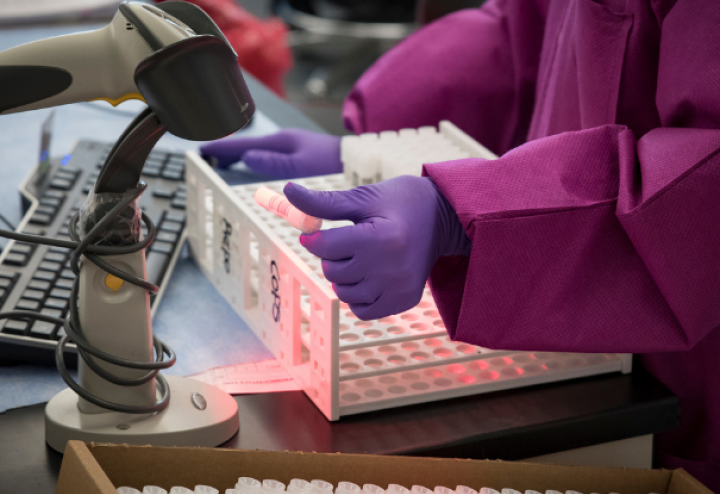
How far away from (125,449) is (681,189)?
1.66ft

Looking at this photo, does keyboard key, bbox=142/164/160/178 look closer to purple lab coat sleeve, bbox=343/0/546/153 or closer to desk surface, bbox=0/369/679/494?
purple lab coat sleeve, bbox=343/0/546/153

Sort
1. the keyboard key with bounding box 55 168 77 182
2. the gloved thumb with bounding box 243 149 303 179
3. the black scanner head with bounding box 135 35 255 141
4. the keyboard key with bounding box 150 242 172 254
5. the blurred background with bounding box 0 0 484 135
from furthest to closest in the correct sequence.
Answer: the blurred background with bounding box 0 0 484 135
the gloved thumb with bounding box 243 149 303 179
the keyboard key with bounding box 55 168 77 182
the keyboard key with bounding box 150 242 172 254
the black scanner head with bounding box 135 35 255 141

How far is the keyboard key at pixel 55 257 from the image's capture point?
878mm

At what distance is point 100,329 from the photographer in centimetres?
62

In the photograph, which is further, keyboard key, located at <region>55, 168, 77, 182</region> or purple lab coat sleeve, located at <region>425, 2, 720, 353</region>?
keyboard key, located at <region>55, 168, 77, 182</region>

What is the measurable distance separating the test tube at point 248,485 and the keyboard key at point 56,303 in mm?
340

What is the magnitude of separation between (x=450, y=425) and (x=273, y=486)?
8.1 inches

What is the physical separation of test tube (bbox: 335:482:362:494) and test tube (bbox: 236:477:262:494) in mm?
59

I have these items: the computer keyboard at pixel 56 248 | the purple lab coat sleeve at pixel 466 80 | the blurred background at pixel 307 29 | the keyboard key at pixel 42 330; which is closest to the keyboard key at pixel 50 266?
the computer keyboard at pixel 56 248

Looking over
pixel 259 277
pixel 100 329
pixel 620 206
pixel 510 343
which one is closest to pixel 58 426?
pixel 100 329

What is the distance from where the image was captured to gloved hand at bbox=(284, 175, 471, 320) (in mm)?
655

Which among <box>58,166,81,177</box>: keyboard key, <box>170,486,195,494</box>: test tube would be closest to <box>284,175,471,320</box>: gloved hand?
<box>170,486,195,494</box>: test tube

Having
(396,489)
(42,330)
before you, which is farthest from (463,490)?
(42,330)

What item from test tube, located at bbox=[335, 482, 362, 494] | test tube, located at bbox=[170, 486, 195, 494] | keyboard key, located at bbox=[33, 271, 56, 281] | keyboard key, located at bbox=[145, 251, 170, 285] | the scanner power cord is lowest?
keyboard key, located at bbox=[145, 251, 170, 285]
